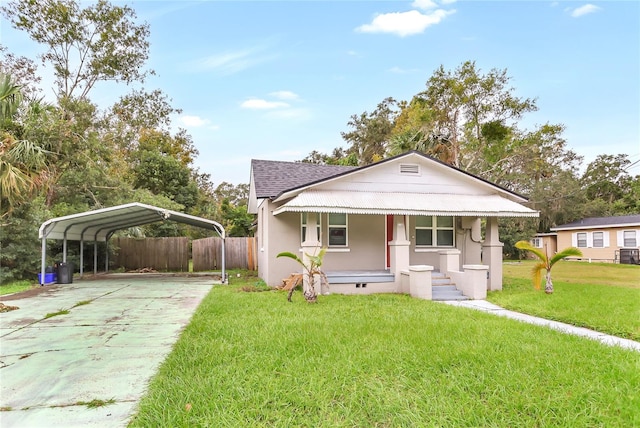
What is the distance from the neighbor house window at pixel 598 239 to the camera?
26.9 m

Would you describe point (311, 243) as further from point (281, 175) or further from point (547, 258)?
point (547, 258)

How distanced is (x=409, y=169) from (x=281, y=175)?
494cm

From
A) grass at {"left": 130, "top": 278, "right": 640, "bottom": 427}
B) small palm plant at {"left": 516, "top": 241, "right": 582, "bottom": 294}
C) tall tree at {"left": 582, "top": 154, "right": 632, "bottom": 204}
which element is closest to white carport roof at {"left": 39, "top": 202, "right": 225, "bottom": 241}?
grass at {"left": 130, "top": 278, "right": 640, "bottom": 427}

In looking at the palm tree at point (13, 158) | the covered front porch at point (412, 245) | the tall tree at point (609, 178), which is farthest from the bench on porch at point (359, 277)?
the tall tree at point (609, 178)

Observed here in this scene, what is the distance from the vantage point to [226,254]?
66.1 ft

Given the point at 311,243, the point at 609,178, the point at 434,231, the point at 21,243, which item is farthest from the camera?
the point at 609,178

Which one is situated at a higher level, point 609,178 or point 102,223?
point 609,178

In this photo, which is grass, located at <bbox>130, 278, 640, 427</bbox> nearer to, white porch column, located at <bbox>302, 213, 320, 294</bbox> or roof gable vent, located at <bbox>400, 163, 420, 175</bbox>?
white porch column, located at <bbox>302, 213, 320, 294</bbox>

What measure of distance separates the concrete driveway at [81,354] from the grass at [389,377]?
344mm

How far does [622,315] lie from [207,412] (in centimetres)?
810

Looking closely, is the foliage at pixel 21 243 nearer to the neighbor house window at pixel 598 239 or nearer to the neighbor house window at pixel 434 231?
the neighbor house window at pixel 434 231

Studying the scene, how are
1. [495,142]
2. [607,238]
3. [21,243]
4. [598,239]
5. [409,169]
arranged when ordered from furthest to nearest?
[495,142], [598,239], [607,238], [21,243], [409,169]

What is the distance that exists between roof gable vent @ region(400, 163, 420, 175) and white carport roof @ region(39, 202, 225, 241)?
21.7 feet

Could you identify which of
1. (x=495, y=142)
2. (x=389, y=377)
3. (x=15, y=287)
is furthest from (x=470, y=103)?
(x=15, y=287)
